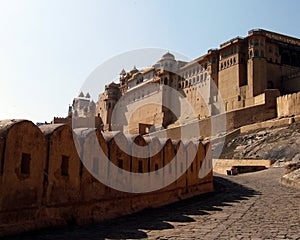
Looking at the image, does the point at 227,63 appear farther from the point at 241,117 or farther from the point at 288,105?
the point at 288,105

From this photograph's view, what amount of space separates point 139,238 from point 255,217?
11.4 ft

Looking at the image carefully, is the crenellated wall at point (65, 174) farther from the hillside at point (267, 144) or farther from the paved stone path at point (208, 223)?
the hillside at point (267, 144)

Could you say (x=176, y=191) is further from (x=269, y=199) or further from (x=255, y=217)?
(x=255, y=217)

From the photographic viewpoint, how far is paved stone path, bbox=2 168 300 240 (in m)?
6.93

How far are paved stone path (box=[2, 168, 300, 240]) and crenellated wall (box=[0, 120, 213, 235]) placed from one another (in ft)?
1.26

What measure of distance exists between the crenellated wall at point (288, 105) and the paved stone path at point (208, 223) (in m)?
28.1

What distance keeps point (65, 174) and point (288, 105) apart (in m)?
35.3

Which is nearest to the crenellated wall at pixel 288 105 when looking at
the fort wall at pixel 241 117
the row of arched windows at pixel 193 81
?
the fort wall at pixel 241 117

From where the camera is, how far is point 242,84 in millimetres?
48344

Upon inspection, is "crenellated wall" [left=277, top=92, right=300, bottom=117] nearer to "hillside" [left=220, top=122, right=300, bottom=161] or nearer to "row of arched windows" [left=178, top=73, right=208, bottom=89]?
"hillside" [left=220, top=122, right=300, bottom=161]

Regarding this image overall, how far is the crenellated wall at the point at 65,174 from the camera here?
676 centimetres

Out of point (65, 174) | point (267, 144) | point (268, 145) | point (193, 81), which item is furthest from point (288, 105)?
point (65, 174)

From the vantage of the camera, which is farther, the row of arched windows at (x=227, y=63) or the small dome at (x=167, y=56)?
the small dome at (x=167, y=56)

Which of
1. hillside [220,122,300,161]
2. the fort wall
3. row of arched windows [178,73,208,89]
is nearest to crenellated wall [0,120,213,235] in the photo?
hillside [220,122,300,161]
